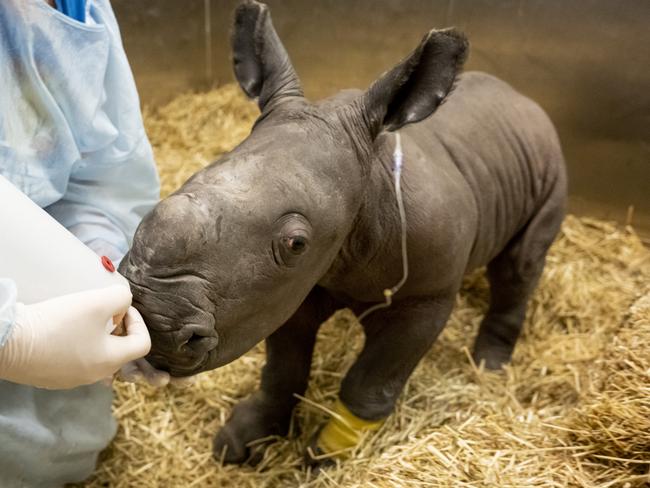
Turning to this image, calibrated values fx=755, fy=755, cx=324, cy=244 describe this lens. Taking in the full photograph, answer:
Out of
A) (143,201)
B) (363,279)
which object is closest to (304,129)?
(363,279)

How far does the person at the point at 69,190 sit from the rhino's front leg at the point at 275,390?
0.32 m

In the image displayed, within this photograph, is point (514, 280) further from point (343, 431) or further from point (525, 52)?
point (525, 52)

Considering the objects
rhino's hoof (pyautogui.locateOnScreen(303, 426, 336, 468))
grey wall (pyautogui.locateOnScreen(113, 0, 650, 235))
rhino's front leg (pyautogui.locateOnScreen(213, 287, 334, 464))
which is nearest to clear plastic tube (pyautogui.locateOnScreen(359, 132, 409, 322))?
rhino's front leg (pyautogui.locateOnScreen(213, 287, 334, 464))

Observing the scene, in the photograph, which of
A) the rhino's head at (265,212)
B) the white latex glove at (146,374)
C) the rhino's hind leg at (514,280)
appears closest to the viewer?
the rhino's head at (265,212)

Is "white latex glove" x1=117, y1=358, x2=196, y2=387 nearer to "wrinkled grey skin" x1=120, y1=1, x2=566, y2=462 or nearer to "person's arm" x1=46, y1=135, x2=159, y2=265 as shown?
"wrinkled grey skin" x1=120, y1=1, x2=566, y2=462

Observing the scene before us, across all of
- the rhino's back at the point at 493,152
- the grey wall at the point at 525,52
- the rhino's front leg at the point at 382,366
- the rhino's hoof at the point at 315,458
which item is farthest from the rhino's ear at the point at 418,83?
the grey wall at the point at 525,52

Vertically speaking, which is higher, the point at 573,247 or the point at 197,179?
the point at 197,179

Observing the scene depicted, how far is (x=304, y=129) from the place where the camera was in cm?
143

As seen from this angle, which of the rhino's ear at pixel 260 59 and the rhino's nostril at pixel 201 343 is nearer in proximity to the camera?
the rhino's nostril at pixel 201 343

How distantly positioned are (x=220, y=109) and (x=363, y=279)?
6.14 feet

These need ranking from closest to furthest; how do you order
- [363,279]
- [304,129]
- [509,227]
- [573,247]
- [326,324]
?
[304,129]
[363,279]
[509,227]
[326,324]
[573,247]

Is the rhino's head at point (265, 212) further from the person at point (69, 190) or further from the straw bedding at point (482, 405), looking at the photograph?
the straw bedding at point (482, 405)

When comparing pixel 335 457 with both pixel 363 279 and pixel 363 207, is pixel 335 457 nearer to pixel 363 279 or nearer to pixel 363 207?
pixel 363 279

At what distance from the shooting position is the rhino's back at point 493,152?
1878 millimetres
